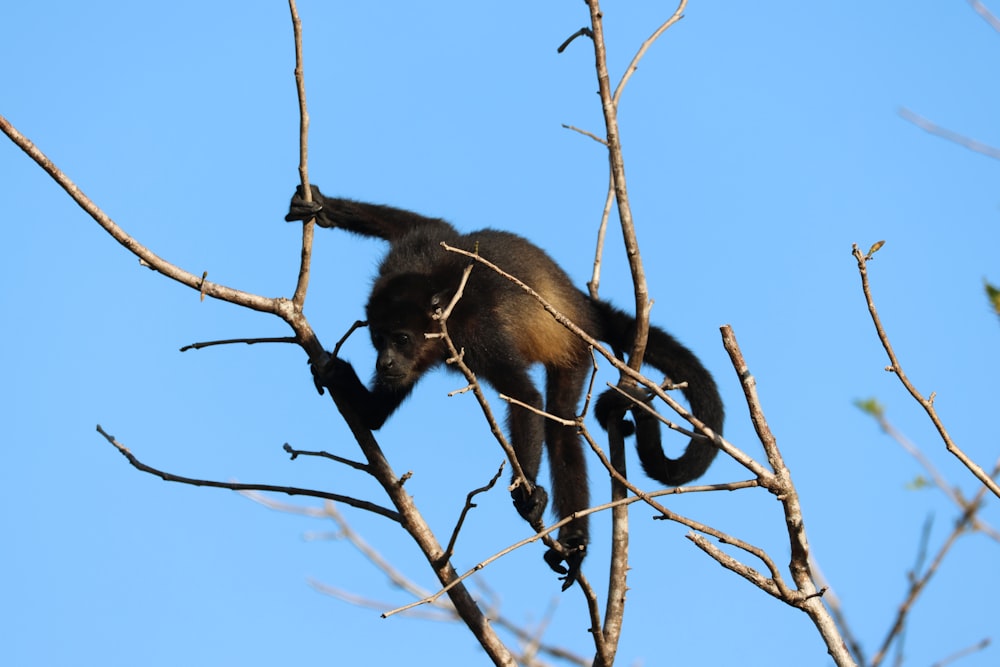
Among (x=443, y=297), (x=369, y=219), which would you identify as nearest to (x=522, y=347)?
(x=443, y=297)

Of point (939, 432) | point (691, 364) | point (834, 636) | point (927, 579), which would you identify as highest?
point (691, 364)

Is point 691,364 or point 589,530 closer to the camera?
point 589,530

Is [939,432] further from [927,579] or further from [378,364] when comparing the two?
[378,364]

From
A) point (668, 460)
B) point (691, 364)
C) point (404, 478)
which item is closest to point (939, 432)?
point (404, 478)

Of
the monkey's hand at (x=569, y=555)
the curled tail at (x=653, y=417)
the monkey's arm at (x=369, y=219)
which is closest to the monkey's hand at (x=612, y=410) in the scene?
the curled tail at (x=653, y=417)

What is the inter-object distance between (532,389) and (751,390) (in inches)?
106

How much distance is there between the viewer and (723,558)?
3.52 metres

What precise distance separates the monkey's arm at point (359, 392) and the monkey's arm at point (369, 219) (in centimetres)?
124

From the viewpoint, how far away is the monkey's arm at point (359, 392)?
15.7 ft

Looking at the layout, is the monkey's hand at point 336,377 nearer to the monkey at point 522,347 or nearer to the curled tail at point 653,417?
the monkey at point 522,347

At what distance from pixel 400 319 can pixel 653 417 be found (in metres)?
1.68

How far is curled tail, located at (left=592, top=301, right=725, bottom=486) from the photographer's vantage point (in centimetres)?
604

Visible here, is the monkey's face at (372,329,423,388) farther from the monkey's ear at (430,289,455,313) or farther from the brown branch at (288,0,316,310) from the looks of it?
the brown branch at (288,0,316,310)

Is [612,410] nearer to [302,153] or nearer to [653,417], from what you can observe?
[653,417]
